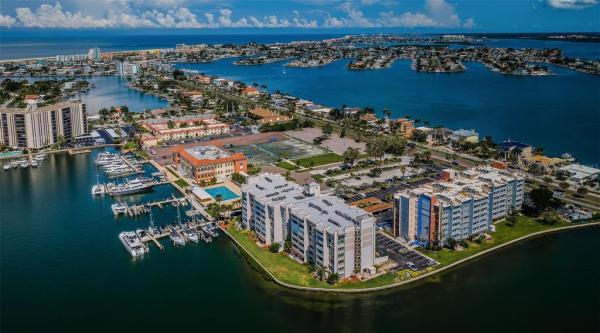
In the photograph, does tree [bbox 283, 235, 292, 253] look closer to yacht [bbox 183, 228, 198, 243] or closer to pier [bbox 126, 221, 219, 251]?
pier [bbox 126, 221, 219, 251]

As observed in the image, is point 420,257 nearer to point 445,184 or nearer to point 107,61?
point 445,184

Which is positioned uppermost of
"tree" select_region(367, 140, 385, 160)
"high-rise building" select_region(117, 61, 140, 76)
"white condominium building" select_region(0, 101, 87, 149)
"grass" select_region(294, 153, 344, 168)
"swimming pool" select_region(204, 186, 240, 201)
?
"high-rise building" select_region(117, 61, 140, 76)

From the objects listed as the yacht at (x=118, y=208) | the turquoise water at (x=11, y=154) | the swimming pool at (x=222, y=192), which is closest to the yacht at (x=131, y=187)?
the yacht at (x=118, y=208)

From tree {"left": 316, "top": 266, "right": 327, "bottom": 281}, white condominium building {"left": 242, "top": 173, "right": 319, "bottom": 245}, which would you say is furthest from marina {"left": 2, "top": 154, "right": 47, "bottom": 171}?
tree {"left": 316, "top": 266, "right": 327, "bottom": 281}

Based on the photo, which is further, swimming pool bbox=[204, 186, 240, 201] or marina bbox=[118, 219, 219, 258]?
swimming pool bbox=[204, 186, 240, 201]

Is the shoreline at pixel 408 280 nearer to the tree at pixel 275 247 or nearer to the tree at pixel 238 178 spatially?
the tree at pixel 275 247

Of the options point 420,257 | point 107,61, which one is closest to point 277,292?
point 420,257
